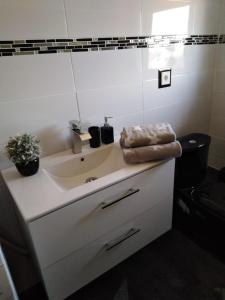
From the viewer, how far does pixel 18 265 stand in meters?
1.29

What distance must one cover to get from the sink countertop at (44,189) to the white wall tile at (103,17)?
75 cm

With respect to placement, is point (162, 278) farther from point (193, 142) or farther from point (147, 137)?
point (193, 142)

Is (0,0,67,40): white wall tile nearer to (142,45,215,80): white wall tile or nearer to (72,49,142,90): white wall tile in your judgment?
(72,49,142,90): white wall tile

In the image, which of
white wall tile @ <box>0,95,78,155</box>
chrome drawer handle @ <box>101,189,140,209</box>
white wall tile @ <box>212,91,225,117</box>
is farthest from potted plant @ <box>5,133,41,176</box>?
white wall tile @ <box>212,91,225,117</box>

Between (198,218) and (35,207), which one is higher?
(35,207)

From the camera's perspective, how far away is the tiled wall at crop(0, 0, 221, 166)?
1093 millimetres

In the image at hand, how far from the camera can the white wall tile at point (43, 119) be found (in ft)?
3.70

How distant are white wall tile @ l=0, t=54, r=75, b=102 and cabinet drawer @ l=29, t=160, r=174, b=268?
62cm

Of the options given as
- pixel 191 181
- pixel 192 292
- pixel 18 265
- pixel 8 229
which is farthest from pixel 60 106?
pixel 192 292

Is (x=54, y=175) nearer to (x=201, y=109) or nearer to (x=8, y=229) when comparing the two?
(x=8, y=229)

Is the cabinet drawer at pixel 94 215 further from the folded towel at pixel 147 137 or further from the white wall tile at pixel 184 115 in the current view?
the white wall tile at pixel 184 115

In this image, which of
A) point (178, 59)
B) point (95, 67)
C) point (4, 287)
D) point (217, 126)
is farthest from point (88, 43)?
point (217, 126)

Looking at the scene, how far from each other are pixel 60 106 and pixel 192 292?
4.23 feet

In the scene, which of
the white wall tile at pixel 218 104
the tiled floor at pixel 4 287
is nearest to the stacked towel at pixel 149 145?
the tiled floor at pixel 4 287
